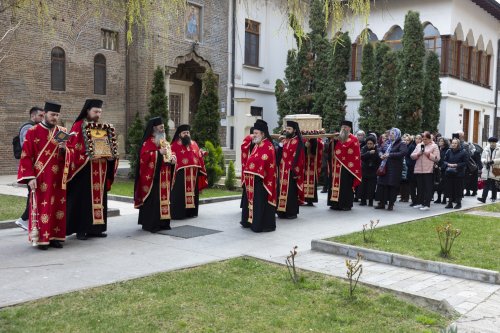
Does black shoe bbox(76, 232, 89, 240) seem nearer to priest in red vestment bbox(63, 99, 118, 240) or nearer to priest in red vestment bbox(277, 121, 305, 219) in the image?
priest in red vestment bbox(63, 99, 118, 240)

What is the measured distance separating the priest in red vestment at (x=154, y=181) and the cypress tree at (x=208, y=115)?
9164 mm

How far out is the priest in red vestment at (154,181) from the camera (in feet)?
30.9

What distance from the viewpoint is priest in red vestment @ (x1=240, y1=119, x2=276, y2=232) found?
9664 millimetres

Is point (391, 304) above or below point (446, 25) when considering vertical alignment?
below

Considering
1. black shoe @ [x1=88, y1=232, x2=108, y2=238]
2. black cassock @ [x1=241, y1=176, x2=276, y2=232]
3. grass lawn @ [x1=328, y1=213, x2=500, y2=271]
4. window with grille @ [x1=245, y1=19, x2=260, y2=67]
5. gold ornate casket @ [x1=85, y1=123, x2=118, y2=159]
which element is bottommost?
black shoe @ [x1=88, y1=232, x2=108, y2=238]

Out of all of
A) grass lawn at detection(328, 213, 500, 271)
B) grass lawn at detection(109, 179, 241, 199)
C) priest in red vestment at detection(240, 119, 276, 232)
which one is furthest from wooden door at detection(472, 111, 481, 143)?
priest in red vestment at detection(240, 119, 276, 232)

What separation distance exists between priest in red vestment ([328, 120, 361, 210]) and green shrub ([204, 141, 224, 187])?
4.56 metres

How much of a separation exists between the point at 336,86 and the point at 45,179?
17.1 meters

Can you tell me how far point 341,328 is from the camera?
4.80 meters

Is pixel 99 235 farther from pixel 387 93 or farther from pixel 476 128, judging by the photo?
pixel 476 128

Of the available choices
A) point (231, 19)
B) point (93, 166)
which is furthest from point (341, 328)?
point (231, 19)

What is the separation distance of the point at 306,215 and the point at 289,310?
21.7 feet

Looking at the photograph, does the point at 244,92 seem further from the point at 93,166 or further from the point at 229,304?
the point at 229,304

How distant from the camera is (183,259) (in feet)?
24.3
